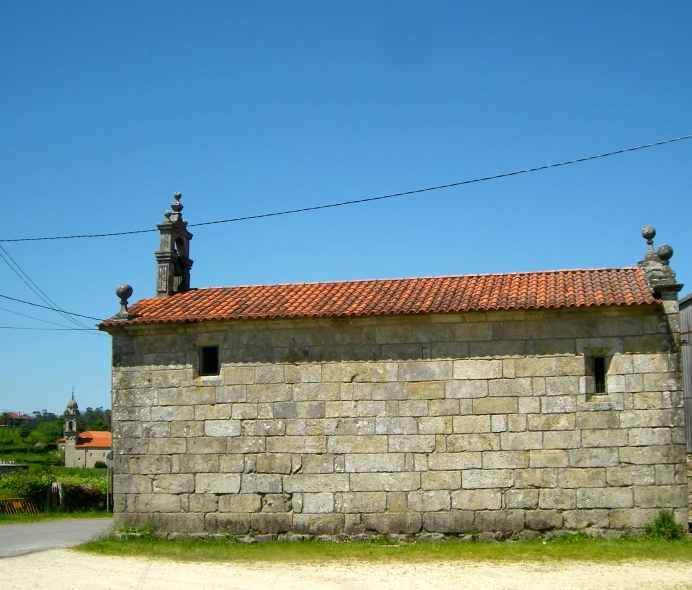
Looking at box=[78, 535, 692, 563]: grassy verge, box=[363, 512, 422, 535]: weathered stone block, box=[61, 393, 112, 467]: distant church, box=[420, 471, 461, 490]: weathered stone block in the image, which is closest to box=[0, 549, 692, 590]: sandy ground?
box=[78, 535, 692, 563]: grassy verge

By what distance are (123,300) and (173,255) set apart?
2.00 meters

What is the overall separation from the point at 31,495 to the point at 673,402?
19.9 metres

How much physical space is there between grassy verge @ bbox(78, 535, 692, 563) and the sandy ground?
0.47 meters

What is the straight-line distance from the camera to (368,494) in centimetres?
1337

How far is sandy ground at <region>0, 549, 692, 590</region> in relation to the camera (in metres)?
9.95

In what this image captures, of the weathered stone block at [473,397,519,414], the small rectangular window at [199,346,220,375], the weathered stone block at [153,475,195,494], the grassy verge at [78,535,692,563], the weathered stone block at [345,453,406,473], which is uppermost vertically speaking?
the small rectangular window at [199,346,220,375]

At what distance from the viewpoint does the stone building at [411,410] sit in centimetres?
1282

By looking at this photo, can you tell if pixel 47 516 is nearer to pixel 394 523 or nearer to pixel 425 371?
pixel 394 523

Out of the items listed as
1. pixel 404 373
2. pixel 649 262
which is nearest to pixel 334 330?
pixel 404 373

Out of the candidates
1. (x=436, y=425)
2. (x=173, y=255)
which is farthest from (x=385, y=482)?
(x=173, y=255)

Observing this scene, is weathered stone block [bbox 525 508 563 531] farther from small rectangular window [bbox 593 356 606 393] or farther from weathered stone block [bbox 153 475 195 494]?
weathered stone block [bbox 153 475 195 494]

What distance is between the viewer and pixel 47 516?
76.9 feet

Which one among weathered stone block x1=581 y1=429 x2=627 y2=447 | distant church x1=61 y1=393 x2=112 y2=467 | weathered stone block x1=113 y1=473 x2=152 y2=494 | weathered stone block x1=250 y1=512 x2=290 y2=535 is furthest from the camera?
distant church x1=61 y1=393 x2=112 y2=467

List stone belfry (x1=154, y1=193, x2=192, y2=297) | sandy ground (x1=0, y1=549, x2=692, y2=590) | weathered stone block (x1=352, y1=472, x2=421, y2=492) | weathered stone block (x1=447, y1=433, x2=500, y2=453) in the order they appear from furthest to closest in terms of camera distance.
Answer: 1. stone belfry (x1=154, y1=193, x2=192, y2=297)
2. weathered stone block (x1=352, y1=472, x2=421, y2=492)
3. weathered stone block (x1=447, y1=433, x2=500, y2=453)
4. sandy ground (x1=0, y1=549, x2=692, y2=590)
